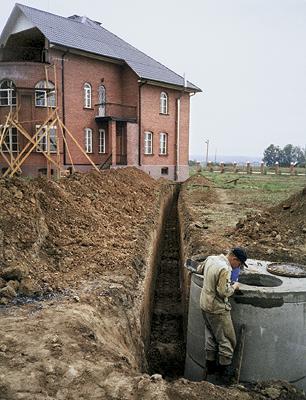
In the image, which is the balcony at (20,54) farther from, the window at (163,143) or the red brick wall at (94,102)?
the window at (163,143)

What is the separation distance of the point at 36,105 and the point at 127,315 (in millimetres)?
20018

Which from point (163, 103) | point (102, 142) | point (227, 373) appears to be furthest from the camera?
point (163, 103)

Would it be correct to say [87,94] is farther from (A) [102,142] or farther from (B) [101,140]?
(A) [102,142]

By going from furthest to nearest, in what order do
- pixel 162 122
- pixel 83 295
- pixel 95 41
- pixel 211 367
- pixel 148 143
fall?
1. pixel 162 122
2. pixel 148 143
3. pixel 95 41
4. pixel 83 295
5. pixel 211 367

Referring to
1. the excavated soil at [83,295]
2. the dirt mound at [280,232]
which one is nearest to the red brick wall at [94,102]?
the excavated soil at [83,295]

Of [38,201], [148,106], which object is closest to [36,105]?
[148,106]

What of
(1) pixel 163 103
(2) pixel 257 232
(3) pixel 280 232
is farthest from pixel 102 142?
(3) pixel 280 232

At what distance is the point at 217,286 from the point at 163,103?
26.4m

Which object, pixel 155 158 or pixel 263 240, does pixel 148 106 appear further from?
pixel 263 240

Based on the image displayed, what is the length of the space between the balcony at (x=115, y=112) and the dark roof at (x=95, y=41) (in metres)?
2.60

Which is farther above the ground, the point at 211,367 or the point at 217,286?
the point at 217,286

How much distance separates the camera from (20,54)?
89.8ft

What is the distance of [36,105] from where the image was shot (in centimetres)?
2373

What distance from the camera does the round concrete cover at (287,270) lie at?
649 cm
